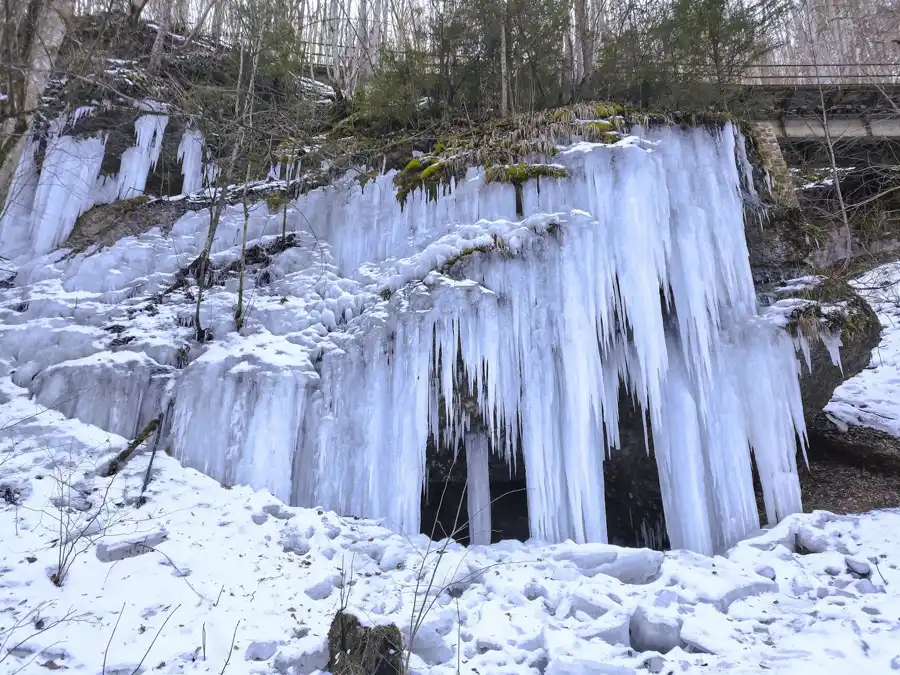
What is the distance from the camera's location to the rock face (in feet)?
9.97

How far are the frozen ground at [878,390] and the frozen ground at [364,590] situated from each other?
3226 mm

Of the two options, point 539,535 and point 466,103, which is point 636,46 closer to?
point 466,103

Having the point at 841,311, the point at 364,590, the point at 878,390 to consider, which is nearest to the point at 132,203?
the point at 364,590

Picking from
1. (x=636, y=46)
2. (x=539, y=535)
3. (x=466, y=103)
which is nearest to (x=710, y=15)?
(x=636, y=46)

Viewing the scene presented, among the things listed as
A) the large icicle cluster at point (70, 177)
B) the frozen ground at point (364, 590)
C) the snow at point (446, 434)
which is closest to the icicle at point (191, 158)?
the large icicle cluster at point (70, 177)

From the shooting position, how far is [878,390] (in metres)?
9.50

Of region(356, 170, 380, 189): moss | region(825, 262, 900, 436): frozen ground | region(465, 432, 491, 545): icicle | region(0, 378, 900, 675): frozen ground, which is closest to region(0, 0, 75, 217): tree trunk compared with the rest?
region(0, 378, 900, 675): frozen ground

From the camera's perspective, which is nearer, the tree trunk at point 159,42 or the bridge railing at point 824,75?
the tree trunk at point 159,42

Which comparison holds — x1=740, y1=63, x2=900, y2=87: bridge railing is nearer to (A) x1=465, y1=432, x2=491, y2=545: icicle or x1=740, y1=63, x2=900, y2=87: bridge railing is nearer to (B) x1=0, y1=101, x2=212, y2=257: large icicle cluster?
(A) x1=465, y1=432, x2=491, y2=545: icicle

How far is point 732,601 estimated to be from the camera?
3.85 m

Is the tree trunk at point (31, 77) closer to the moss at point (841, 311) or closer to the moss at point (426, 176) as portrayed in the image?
the moss at point (426, 176)

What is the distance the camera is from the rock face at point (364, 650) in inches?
120

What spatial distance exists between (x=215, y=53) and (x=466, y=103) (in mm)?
4927

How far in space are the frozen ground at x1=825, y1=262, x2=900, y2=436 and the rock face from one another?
291 inches
